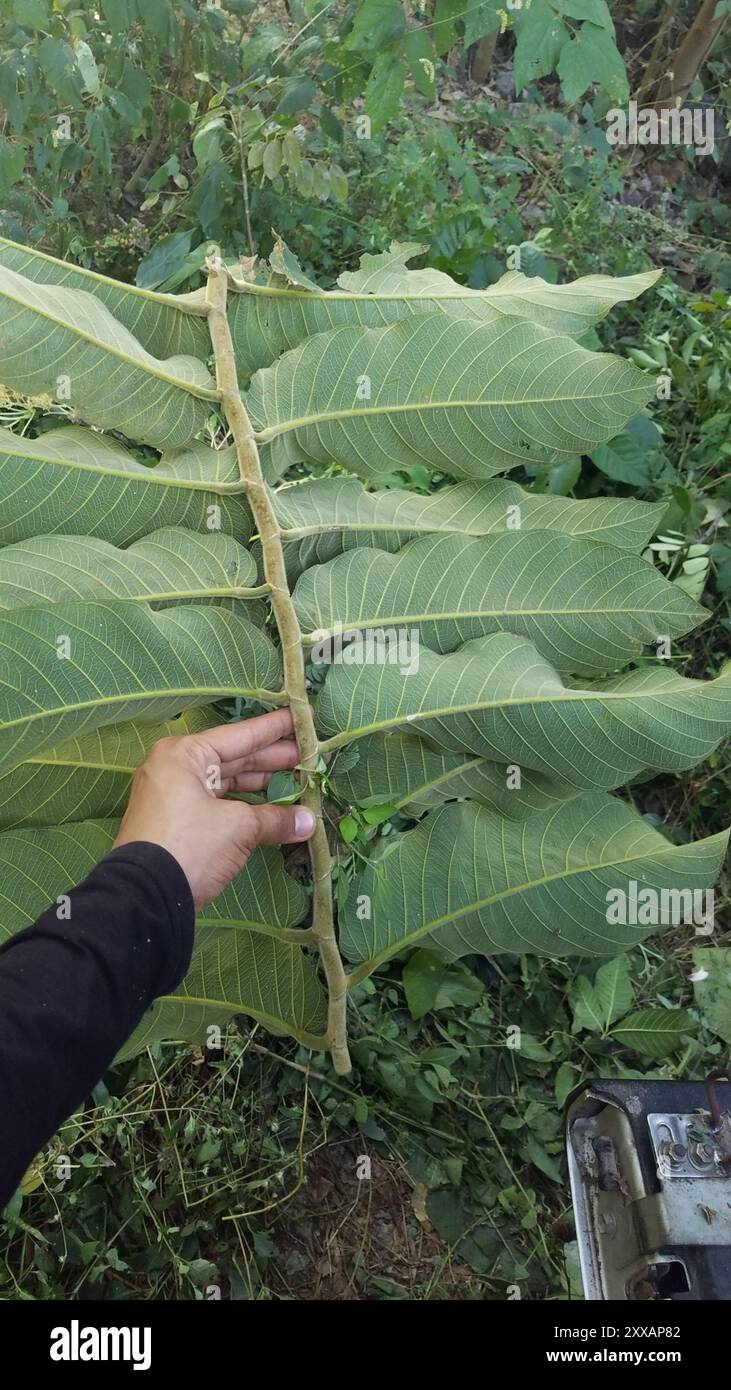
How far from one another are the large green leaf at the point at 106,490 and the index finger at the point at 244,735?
283mm

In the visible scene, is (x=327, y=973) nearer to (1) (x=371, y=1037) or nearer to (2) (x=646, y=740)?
(1) (x=371, y=1037)

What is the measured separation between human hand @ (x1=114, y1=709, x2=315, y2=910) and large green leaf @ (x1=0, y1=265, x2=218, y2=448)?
0.45m

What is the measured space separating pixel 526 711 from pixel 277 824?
1.24 ft

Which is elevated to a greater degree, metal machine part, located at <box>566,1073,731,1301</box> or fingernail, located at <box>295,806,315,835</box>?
fingernail, located at <box>295,806,315,835</box>

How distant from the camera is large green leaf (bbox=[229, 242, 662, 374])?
4.44 feet

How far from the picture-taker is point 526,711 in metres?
1.27

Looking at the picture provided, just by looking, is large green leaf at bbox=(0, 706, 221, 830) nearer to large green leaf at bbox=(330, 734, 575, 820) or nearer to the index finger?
the index finger

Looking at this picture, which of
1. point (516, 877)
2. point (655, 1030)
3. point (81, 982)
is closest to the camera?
point (81, 982)

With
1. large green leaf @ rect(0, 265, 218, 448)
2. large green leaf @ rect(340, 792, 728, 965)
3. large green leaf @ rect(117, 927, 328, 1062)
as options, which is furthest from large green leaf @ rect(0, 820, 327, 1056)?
large green leaf @ rect(0, 265, 218, 448)

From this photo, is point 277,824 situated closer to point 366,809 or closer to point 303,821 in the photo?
point 303,821

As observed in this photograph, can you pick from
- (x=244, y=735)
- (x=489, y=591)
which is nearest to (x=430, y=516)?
(x=489, y=591)

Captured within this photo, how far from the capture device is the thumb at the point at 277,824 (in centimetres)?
121

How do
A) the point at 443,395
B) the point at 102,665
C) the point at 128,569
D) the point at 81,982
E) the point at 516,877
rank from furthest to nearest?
1. the point at 516,877
2. the point at 443,395
3. the point at 128,569
4. the point at 102,665
5. the point at 81,982

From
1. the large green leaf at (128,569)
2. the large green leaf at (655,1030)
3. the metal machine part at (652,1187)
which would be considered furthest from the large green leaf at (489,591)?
the large green leaf at (655,1030)
